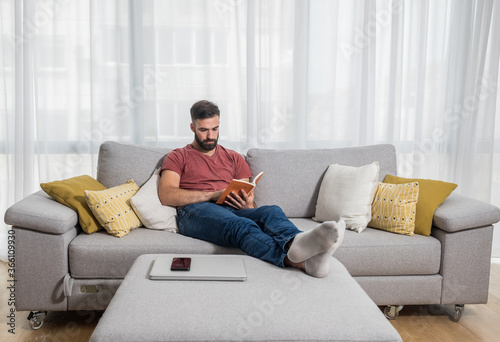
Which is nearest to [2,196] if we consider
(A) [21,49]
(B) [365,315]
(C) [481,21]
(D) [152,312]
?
(A) [21,49]

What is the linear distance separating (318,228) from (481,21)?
2.69 meters

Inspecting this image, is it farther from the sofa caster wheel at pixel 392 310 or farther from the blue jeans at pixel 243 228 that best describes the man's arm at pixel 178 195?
the sofa caster wheel at pixel 392 310

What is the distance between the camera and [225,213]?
2.30m

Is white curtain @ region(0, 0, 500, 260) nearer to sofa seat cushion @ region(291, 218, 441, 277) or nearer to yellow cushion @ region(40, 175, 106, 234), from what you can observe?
yellow cushion @ region(40, 175, 106, 234)

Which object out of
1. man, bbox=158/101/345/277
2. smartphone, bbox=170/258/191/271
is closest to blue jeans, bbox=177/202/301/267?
man, bbox=158/101/345/277

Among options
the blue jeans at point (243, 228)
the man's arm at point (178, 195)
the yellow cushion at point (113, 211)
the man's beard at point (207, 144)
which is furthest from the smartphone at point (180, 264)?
the man's beard at point (207, 144)

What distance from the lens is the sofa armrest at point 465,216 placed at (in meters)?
2.29

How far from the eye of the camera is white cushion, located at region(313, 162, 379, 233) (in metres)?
2.49

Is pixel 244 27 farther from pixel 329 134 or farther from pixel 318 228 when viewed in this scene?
pixel 318 228

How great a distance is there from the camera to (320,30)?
3.41m

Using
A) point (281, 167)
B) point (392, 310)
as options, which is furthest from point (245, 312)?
point (281, 167)

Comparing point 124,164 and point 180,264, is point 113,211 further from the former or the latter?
point 180,264

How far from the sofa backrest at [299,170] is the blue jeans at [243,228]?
13.3 inches

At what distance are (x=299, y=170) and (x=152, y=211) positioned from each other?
→ 93 cm
